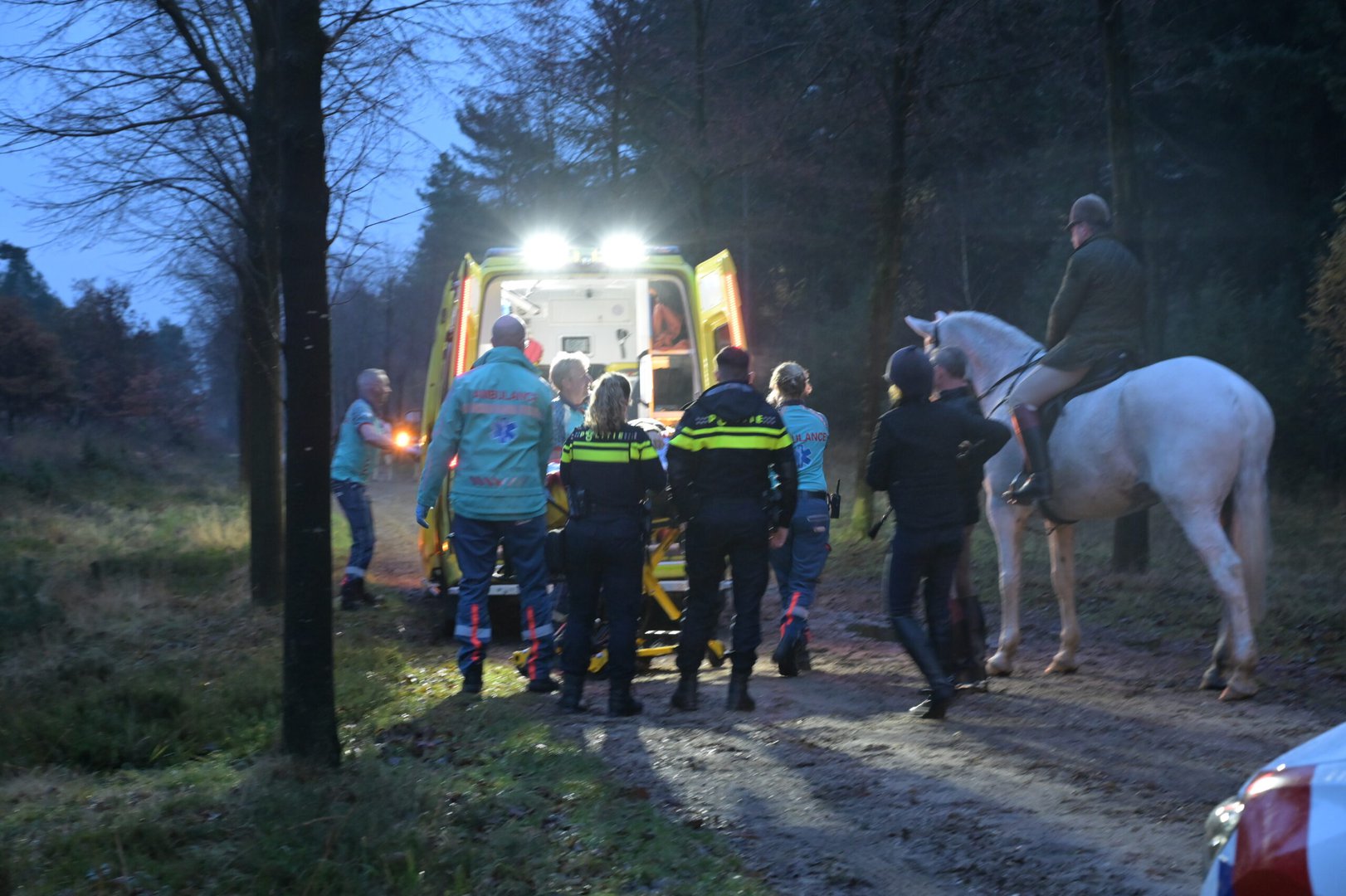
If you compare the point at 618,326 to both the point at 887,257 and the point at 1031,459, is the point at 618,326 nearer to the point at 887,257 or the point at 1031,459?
the point at 1031,459

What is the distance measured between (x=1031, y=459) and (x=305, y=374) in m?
4.76

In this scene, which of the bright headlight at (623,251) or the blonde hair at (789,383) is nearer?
the blonde hair at (789,383)

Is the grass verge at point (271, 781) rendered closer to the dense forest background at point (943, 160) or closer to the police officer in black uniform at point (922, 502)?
the police officer in black uniform at point (922, 502)

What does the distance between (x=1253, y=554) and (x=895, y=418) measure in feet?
7.81

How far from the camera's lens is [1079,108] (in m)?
22.5

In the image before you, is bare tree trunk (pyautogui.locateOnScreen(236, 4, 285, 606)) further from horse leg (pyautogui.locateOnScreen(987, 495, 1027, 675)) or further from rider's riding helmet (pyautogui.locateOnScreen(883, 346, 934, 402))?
horse leg (pyautogui.locateOnScreen(987, 495, 1027, 675))

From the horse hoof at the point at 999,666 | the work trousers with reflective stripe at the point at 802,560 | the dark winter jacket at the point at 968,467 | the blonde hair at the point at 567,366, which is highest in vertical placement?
the blonde hair at the point at 567,366

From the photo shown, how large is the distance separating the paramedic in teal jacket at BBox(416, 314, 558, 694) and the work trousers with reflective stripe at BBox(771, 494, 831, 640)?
155 centimetres

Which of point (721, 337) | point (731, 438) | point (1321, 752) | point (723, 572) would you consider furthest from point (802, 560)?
point (1321, 752)

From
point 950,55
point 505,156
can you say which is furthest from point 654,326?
point 505,156

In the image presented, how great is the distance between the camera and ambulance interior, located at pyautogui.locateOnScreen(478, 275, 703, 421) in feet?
37.3

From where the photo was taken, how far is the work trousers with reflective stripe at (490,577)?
319 inches

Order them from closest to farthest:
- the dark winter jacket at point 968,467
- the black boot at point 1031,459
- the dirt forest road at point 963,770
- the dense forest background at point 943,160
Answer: the dirt forest road at point 963,770 < the dark winter jacket at point 968,467 < the black boot at point 1031,459 < the dense forest background at point 943,160

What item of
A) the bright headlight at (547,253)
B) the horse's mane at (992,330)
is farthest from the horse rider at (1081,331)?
the bright headlight at (547,253)
